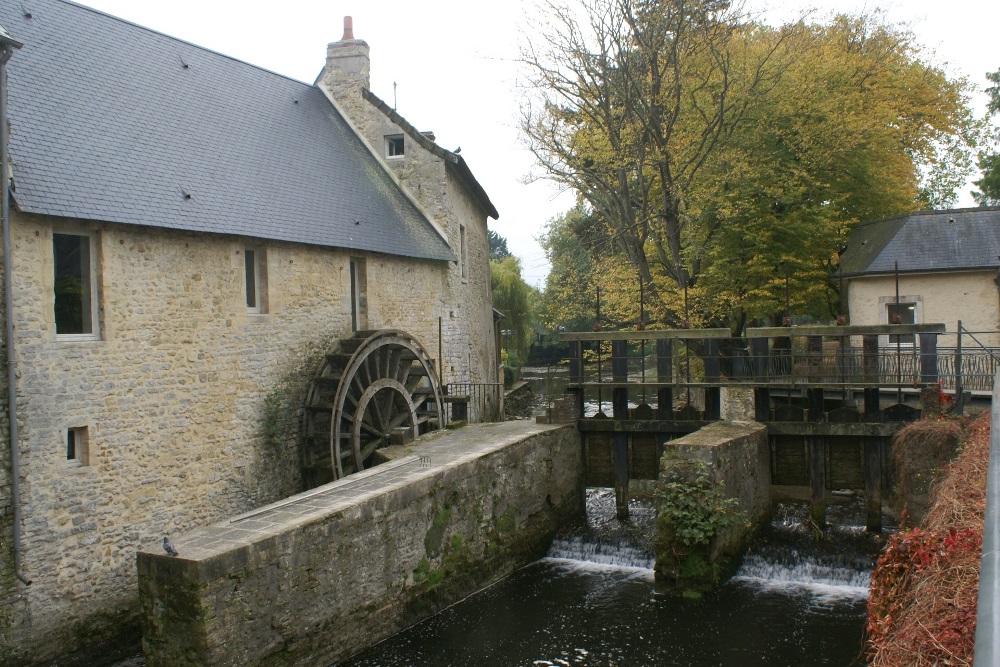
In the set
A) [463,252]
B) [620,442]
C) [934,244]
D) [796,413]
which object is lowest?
[620,442]

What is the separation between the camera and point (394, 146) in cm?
1688

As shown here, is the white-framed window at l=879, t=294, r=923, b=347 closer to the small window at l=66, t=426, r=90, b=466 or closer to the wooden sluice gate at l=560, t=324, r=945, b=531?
the wooden sluice gate at l=560, t=324, r=945, b=531

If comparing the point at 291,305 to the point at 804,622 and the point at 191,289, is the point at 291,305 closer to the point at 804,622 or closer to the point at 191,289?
the point at 191,289

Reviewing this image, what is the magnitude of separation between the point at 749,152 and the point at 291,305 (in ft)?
34.6

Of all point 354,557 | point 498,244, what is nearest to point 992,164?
point 354,557

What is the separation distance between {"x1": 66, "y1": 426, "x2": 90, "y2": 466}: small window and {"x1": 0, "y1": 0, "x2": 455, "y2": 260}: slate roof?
2.31 m

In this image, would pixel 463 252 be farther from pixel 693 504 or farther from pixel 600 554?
pixel 693 504

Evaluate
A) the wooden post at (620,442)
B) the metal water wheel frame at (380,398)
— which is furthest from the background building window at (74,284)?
the wooden post at (620,442)

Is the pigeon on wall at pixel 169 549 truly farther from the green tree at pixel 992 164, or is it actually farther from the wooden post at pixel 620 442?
the green tree at pixel 992 164

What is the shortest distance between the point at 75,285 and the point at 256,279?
289 centimetres

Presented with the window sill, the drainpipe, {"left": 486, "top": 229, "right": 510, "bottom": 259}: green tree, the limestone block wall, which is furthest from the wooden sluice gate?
{"left": 486, "top": 229, "right": 510, "bottom": 259}: green tree

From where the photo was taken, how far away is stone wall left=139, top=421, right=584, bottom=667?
22.6ft

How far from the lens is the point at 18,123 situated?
9.10m

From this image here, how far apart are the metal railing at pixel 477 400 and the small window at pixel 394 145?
4.89m
